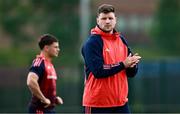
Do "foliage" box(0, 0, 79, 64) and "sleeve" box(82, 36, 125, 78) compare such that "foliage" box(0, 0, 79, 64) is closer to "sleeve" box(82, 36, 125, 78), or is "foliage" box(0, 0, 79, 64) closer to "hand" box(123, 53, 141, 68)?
"sleeve" box(82, 36, 125, 78)

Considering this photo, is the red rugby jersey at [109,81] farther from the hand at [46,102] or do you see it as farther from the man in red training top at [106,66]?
the hand at [46,102]

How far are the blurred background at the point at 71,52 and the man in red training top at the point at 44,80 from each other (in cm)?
1269

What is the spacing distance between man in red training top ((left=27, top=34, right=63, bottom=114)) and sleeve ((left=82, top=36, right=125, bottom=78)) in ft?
6.51

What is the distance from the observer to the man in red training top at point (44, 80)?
12055 millimetres

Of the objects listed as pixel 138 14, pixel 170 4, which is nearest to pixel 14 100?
pixel 170 4

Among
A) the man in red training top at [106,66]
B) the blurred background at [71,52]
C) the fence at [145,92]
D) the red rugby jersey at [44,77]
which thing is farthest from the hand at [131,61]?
the blurred background at [71,52]

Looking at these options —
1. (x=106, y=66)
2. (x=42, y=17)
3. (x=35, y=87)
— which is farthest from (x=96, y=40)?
(x=42, y=17)

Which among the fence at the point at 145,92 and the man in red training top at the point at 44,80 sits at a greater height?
the man in red training top at the point at 44,80

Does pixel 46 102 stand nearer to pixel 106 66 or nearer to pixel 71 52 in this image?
pixel 106 66

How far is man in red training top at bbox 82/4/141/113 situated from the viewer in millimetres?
10078

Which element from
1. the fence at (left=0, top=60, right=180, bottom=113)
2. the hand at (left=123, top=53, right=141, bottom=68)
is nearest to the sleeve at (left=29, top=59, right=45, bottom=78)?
the hand at (left=123, top=53, right=141, bottom=68)

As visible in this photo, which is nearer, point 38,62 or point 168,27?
point 38,62

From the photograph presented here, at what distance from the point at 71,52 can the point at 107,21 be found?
112ft

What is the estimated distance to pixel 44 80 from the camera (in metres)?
12.3
